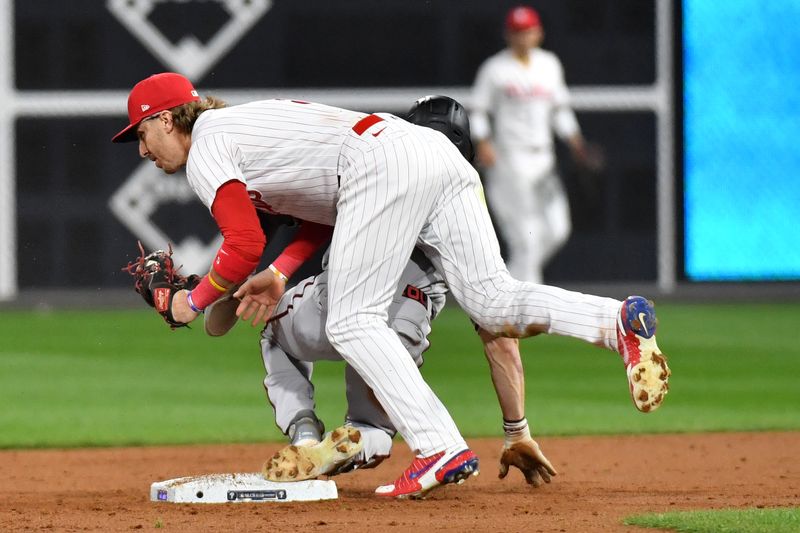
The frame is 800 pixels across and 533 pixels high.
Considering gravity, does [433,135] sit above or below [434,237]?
above

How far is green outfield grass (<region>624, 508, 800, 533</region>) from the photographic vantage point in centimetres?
405

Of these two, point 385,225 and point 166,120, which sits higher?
point 166,120

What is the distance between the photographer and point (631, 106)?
43.3 ft

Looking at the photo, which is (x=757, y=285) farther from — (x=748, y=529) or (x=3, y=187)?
(x=748, y=529)

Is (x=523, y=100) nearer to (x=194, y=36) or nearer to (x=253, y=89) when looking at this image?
(x=253, y=89)

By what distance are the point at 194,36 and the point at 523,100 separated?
9.48ft

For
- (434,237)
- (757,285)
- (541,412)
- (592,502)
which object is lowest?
(757,285)

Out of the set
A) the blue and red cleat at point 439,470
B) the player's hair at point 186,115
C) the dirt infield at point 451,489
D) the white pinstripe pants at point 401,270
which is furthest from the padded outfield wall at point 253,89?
the blue and red cleat at point 439,470

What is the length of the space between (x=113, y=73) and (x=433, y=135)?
8.63 meters

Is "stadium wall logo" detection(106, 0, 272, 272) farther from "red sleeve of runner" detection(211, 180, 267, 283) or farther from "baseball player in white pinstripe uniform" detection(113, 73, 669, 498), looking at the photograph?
"red sleeve of runner" detection(211, 180, 267, 283)

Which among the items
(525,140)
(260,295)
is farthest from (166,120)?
(525,140)

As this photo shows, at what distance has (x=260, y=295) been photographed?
Result: 5.05m

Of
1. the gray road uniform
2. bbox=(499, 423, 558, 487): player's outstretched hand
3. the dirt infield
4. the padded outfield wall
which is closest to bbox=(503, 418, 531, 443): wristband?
bbox=(499, 423, 558, 487): player's outstretched hand

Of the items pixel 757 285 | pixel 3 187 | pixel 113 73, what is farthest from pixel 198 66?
Answer: pixel 757 285
